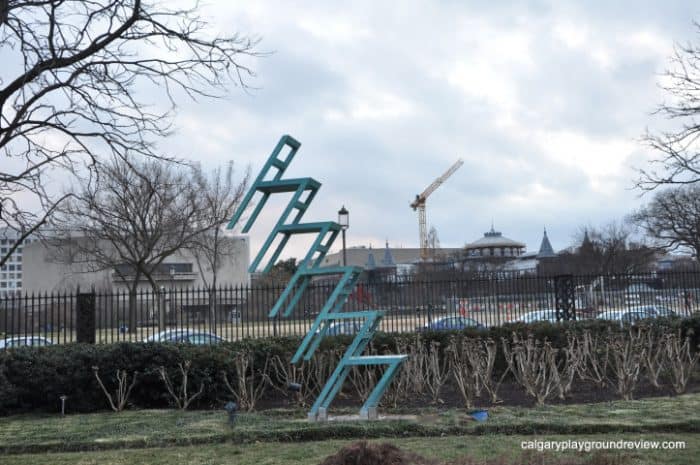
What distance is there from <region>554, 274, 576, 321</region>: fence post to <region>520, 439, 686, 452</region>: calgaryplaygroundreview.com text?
370 inches

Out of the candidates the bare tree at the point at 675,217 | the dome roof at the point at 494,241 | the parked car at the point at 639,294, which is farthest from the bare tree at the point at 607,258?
the dome roof at the point at 494,241

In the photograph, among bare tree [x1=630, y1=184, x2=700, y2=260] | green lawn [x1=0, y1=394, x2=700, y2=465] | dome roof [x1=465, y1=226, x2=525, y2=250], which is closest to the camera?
green lawn [x1=0, y1=394, x2=700, y2=465]

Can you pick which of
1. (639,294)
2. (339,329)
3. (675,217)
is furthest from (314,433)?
(675,217)

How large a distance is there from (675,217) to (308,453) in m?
45.3

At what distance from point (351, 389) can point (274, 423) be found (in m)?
3.47

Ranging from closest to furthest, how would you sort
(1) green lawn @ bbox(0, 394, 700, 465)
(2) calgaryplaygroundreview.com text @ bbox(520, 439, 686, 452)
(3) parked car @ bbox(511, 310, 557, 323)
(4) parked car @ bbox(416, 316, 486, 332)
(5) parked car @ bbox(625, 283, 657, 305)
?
(2) calgaryplaygroundreview.com text @ bbox(520, 439, 686, 452) < (1) green lawn @ bbox(0, 394, 700, 465) < (4) parked car @ bbox(416, 316, 486, 332) < (3) parked car @ bbox(511, 310, 557, 323) < (5) parked car @ bbox(625, 283, 657, 305)

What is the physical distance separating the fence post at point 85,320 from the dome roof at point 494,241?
11380 cm

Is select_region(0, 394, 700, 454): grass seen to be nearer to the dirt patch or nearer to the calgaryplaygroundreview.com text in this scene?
the calgaryplaygroundreview.com text

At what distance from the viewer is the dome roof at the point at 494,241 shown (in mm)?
129250

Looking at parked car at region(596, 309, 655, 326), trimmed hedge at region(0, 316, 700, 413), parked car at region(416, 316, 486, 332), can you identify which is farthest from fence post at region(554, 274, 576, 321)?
trimmed hedge at region(0, 316, 700, 413)

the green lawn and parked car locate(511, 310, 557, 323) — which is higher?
parked car locate(511, 310, 557, 323)

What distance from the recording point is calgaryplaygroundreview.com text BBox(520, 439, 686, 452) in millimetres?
6797

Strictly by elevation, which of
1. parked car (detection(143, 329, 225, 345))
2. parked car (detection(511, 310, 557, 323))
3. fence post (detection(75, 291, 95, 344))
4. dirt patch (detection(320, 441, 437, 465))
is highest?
fence post (detection(75, 291, 95, 344))

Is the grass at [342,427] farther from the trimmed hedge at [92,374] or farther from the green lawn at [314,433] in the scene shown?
the trimmed hedge at [92,374]
